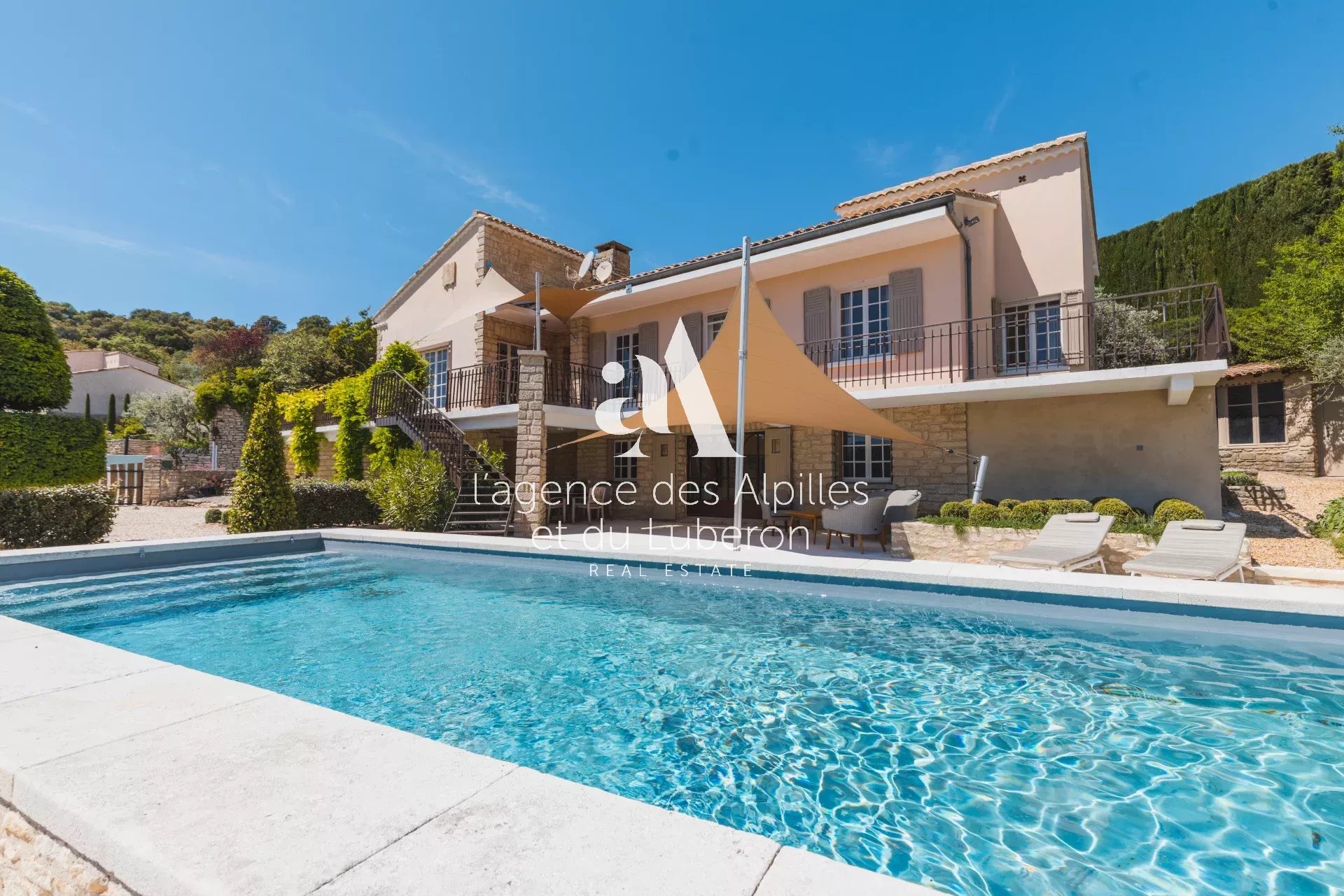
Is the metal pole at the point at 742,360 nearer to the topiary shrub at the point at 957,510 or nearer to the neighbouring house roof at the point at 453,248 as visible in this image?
the topiary shrub at the point at 957,510

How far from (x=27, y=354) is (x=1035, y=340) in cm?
1705

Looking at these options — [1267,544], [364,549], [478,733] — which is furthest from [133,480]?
[1267,544]

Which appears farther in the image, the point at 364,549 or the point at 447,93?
the point at 447,93

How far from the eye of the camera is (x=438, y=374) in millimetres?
17906

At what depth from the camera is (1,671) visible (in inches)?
132

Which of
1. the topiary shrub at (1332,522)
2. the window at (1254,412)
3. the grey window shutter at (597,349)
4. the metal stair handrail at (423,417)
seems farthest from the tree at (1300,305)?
the metal stair handrail at (423,417)

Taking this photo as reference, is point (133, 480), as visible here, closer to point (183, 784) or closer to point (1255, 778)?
point (183, 784)

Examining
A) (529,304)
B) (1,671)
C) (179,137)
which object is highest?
(179,137)

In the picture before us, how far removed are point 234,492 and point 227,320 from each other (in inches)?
2118

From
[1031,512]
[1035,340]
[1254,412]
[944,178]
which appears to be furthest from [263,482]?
[1254,412]

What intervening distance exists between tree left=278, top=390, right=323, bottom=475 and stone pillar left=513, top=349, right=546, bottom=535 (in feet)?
30.3

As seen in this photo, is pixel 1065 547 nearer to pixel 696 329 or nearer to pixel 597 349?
pixel 696 329

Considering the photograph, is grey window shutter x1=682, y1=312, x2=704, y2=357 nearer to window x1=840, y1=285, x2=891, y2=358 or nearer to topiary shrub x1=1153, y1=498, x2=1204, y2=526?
window x1=840, y1=285, x2=891, y2=358

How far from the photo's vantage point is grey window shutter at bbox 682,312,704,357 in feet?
47.8
